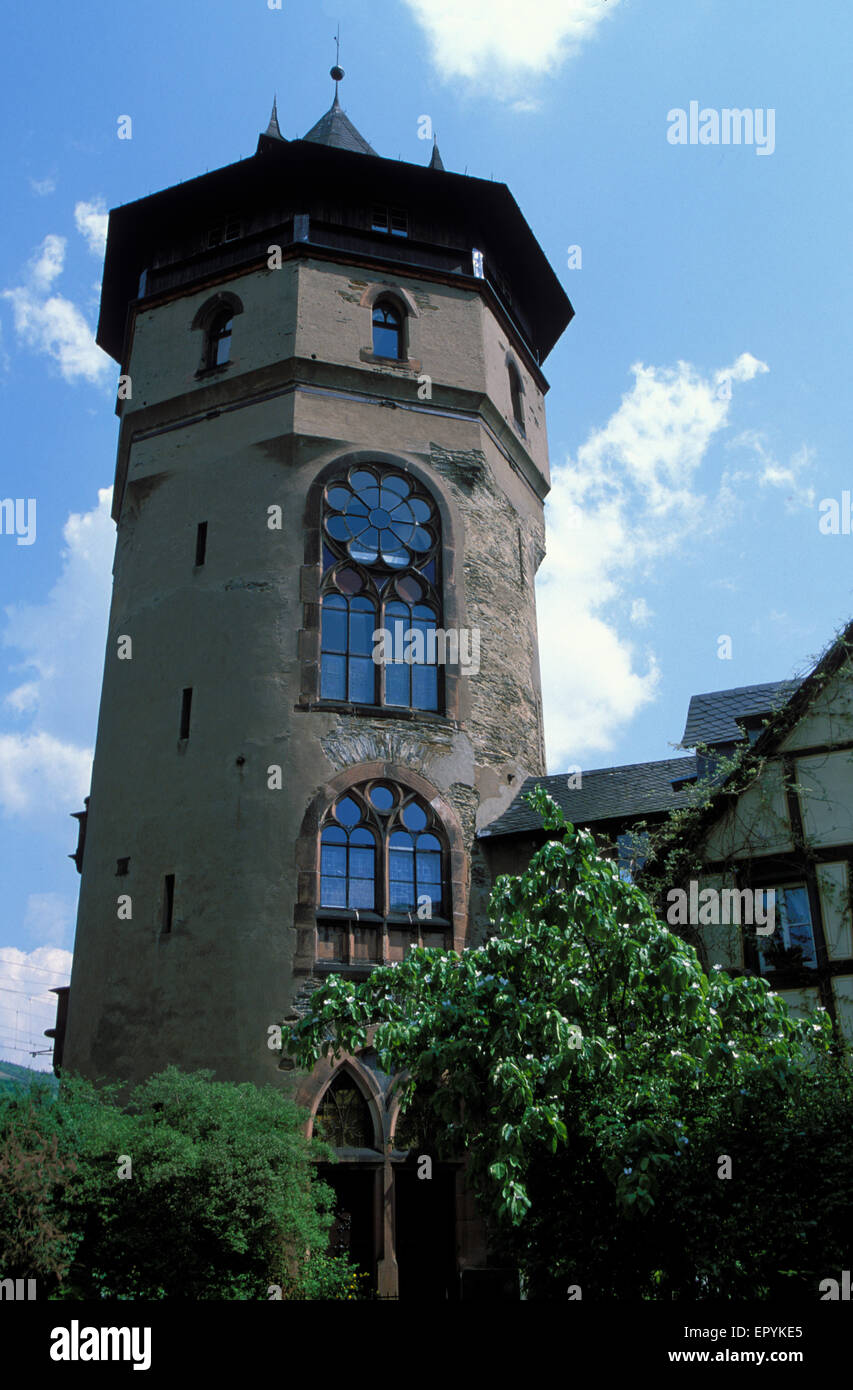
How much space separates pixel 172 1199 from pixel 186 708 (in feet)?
28.2

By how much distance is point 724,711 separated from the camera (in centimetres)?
1884

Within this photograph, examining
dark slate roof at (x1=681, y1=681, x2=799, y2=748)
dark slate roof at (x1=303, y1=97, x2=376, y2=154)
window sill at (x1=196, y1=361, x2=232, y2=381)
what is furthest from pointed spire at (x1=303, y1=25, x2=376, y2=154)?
dark slate roof at (x1=681, y1=681, x2=799, y2=748)

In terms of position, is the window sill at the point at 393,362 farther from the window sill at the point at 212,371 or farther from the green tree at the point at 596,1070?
the green tree at the point at 596,1070

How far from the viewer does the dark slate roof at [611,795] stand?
18578 millimetres

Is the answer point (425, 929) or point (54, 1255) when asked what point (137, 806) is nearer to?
point (425, 929)

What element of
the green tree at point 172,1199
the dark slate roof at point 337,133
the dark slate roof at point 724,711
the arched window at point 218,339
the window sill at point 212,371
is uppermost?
the dark slate roof at point 337,133

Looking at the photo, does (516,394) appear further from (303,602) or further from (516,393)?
(303,602)

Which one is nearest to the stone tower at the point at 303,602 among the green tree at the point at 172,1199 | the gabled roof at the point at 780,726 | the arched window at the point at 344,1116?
the arched window at the point at 344,1116

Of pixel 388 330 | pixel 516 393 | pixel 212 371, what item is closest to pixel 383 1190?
pixel 212 371

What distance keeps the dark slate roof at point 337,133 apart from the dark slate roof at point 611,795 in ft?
51.7

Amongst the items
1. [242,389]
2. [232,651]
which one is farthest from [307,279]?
[232,651]

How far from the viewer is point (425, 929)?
59.1 feet

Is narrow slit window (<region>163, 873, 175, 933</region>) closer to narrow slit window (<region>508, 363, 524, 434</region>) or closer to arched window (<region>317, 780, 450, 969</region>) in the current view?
arched window (<region>317, 780, 450, 969</region>)
